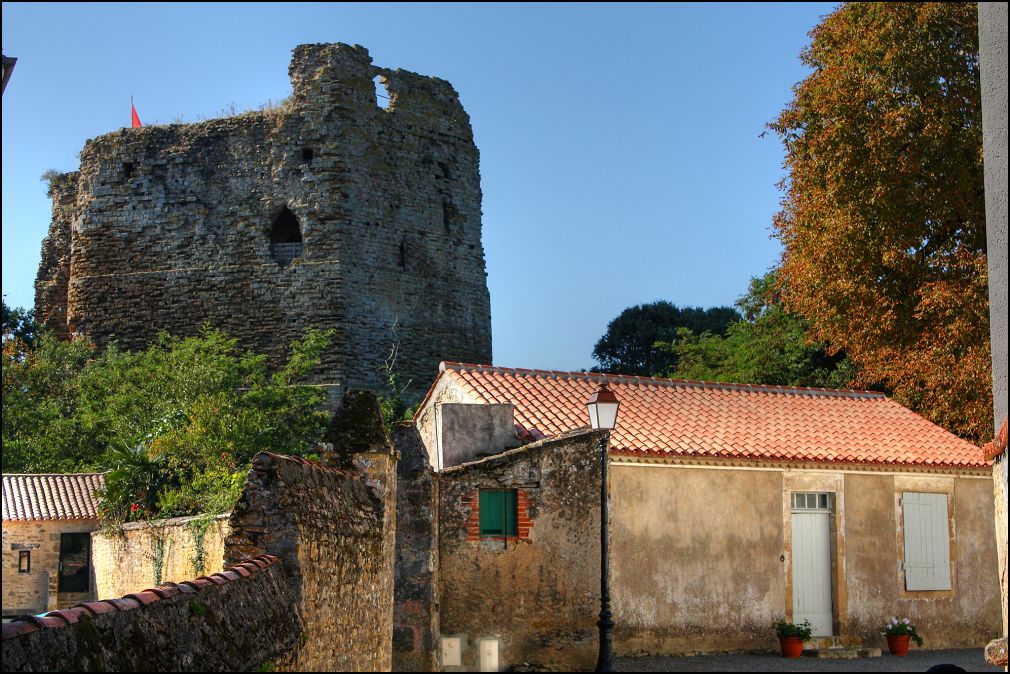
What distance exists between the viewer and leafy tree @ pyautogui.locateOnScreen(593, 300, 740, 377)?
5291 centimetres

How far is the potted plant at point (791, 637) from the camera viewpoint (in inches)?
687

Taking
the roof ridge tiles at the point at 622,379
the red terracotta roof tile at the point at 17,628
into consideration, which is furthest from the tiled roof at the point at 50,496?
the red terracotta roof tile at the point at 17,628

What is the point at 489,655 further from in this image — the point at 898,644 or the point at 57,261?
the point at 57,261

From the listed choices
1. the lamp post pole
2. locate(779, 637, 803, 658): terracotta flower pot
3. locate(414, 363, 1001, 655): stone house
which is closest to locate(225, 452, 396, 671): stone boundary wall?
the lamp post pole

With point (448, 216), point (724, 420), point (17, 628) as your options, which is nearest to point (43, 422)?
point (448, 216)

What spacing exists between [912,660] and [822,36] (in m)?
12.7

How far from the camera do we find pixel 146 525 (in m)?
19.3

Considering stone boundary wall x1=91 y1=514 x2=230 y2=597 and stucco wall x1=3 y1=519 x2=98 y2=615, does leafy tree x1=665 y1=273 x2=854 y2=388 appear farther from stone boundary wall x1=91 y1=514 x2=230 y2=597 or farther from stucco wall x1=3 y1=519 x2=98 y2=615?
stucco wall x1=3 y1=519 x2=98 y2=615

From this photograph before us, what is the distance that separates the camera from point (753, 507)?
59.2 feet

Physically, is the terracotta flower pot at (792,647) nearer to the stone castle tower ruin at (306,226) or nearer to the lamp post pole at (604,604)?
the lamp post pole at (604,604)

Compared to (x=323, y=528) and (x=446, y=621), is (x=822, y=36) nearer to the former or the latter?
(x=446, y=621)

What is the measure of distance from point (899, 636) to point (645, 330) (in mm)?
35663

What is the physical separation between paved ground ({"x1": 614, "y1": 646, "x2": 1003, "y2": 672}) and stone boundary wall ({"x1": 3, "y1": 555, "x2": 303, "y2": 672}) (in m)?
9.65

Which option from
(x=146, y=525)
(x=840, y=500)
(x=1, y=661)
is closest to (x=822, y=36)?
(x=840, y=500)
